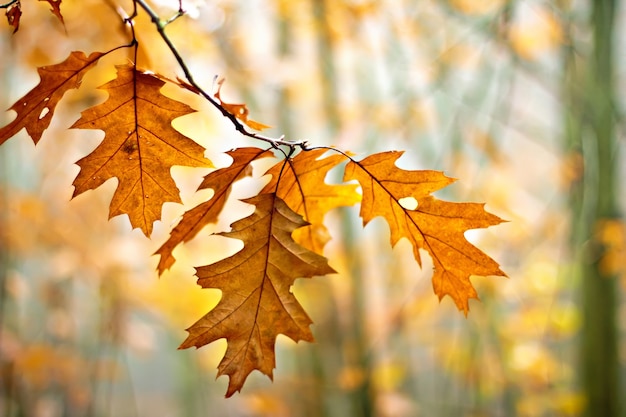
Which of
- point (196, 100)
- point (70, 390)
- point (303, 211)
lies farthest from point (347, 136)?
point (70, 390)

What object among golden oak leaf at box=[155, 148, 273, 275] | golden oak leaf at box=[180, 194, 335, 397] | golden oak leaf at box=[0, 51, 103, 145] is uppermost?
golden oak leaf at box=[0, 51, 103, 145]

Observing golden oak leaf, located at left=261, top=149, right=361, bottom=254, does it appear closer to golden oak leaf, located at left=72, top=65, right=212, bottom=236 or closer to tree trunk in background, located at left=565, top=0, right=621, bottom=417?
golden oak leaf, located at left=72, top=65, right=212, bottom=236

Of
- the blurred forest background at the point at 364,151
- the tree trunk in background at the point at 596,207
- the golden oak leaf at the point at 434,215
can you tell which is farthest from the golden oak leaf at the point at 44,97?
→ the tree trunk in background at the point at 596,207

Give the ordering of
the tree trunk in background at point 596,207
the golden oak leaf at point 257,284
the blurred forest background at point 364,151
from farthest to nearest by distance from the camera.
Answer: the tree trunk in background at point 596,207
the blurred forest background at point 364,151
the golden oak leaf at point 257,284

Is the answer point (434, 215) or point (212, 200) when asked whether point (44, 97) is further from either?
point (434, 215)

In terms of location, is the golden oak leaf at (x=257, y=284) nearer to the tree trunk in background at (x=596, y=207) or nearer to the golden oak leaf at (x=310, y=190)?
the golden oak leaf at (x=310, y=190)

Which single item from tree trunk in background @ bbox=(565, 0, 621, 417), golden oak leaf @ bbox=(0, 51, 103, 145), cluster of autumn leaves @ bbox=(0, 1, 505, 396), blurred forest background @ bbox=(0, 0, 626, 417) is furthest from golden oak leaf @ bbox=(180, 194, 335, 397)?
tree trunk in background @ bbox=(565, 0, 621, 417)

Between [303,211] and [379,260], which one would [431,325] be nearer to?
[379,260]
